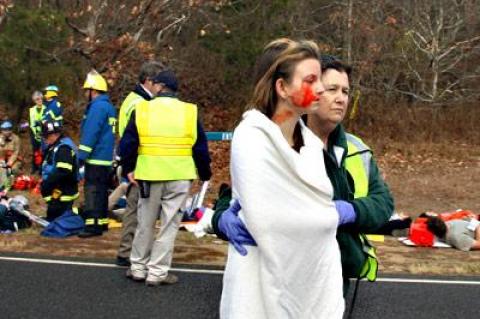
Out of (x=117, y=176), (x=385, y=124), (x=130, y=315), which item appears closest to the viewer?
(x=130, y=315)

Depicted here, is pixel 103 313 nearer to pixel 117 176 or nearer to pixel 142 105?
pixel 142 105

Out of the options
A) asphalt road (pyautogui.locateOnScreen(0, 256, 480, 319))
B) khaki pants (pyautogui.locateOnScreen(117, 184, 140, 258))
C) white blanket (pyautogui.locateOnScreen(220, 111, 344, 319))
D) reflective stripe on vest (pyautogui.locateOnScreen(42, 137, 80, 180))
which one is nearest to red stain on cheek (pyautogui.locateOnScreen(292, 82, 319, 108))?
white blanket (pyautogui.locateOnScreen(220, 111, 344, 319))

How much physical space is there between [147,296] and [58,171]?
2859 millimetres

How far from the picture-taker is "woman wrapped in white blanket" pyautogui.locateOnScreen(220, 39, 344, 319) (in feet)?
8.46

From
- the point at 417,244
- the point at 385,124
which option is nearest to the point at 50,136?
the point at 417,244

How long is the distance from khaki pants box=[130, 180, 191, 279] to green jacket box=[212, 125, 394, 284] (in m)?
3.71

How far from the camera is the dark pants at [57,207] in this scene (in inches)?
364

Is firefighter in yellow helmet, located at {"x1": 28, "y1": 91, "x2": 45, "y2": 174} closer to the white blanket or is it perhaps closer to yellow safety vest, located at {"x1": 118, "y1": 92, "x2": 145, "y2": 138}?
yellow safety vest, located at {"x1": 118, "y1": 92, "x2": 145, "y2": 138}

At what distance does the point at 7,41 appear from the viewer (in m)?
15.4

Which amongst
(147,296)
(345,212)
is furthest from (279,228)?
(147,296)

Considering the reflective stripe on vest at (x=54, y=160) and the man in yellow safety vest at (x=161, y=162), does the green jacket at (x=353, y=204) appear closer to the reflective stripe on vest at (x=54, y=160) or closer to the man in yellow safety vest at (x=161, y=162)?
the man in yellow safety vest at (x=161, y=162)

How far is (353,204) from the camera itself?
3033 millimetres

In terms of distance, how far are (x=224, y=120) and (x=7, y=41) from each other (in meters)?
6.51

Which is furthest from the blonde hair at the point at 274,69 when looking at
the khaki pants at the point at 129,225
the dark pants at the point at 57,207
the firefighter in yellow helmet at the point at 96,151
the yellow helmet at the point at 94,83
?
the dark pants at the point at 57,207
